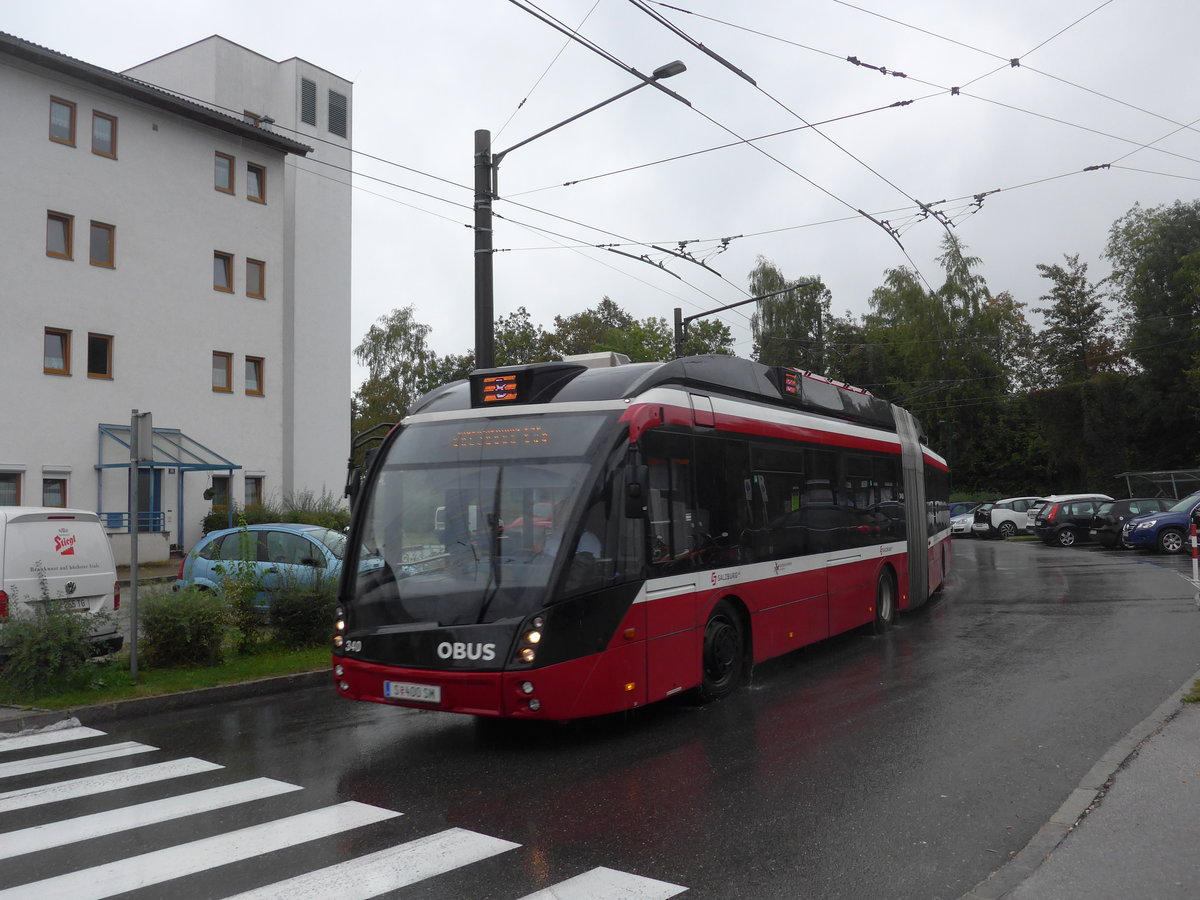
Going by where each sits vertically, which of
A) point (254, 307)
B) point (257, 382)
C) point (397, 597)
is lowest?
point (397, 597)

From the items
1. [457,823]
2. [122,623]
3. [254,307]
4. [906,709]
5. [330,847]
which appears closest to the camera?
[330,847]

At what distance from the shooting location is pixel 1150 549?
29422mm

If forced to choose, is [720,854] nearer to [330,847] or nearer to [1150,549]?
[330,847]

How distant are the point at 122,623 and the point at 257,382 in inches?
948

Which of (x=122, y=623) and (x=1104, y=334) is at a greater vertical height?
(x=1104, y=334)

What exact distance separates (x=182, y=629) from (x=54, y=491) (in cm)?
2078

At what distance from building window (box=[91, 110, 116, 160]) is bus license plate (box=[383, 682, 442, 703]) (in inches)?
1092

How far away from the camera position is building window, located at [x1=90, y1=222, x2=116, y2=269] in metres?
29.5

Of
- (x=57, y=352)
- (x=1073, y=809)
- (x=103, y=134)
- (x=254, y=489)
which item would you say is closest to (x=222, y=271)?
(x=103, y=134)

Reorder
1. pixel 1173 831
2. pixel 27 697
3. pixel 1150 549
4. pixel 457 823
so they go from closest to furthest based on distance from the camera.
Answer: pixel 1173 831 → pixel 457 823 → pixel 27 697 → pixel 1150 549

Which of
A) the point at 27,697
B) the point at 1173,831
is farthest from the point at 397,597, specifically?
the point at 1173,831

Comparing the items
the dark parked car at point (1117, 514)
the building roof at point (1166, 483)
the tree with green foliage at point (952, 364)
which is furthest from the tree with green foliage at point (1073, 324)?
the dark parked car at point (1117, 514)

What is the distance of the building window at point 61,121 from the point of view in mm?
28469

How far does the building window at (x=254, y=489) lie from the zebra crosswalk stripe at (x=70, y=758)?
27.4 m
